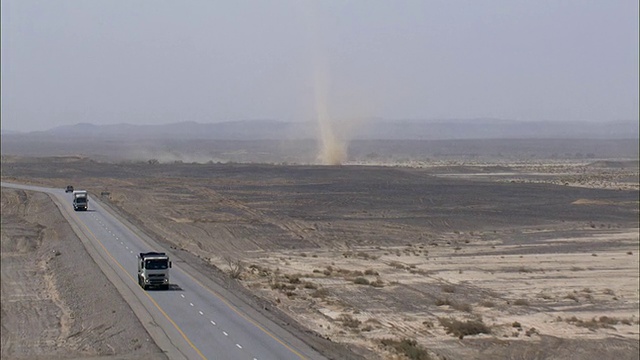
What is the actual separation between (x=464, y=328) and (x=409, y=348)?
19.6ft

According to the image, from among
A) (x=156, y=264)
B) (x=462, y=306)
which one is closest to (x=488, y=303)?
(x=462, y=306)

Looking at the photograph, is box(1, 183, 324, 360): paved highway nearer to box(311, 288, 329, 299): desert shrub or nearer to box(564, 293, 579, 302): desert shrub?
box(311, 288, 329, 299): desert shrub

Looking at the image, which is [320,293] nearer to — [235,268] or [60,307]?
[235,268]

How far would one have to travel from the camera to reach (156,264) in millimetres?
44656

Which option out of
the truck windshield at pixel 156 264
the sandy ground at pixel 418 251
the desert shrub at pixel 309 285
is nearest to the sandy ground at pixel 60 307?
the truck windshield at pixel 156 264

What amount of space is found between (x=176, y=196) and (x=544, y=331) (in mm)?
72338

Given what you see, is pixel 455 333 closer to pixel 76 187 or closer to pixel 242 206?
pixel 242 206

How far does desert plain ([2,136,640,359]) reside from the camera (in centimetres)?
3966

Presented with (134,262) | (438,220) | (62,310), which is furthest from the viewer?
(438,220)

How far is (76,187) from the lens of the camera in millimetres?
118125

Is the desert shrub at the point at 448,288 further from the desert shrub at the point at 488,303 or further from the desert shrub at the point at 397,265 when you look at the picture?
the desert shrub at the point at 397,265

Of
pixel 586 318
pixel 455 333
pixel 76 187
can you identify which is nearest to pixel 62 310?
pixel 455 333

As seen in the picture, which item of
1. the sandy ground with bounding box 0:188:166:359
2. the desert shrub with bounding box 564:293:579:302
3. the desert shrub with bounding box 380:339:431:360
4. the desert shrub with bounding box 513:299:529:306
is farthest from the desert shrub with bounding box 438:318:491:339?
the sandy ground with bounding box 0:188:166:359

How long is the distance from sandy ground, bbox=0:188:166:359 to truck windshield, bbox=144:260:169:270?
1835 millimetres
